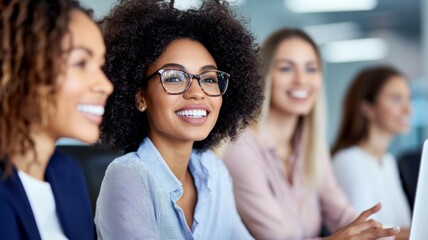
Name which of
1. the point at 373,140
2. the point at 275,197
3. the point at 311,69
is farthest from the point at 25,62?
the point at 373,140

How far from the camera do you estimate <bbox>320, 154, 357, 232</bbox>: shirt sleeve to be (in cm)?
A: 243

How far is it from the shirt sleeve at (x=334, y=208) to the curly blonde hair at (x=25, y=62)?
1597mm

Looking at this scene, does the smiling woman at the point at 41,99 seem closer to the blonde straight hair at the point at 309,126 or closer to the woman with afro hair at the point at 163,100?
the woman with afro hair at the point at 163,100

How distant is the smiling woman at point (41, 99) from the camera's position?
1014mm

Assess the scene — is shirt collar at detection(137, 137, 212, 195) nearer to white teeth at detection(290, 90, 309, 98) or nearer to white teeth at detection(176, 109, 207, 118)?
white teeth at detection(176, 109, 207, 118)

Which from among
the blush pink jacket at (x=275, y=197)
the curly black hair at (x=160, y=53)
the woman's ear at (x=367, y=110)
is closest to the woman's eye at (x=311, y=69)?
the blush pink jacket at (x=275, y=197)

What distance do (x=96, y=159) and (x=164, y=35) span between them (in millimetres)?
820

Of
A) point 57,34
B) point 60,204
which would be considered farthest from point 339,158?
point 57,34

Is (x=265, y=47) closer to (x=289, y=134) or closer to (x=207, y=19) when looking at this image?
(x=289, y=134)

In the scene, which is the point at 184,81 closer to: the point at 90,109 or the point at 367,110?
the point at 90,109

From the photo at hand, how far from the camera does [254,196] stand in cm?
221

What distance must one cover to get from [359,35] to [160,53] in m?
5.33

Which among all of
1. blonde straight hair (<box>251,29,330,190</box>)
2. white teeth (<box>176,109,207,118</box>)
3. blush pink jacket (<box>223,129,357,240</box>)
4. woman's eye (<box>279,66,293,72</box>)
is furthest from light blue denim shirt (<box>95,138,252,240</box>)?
woman's eye (<box>279,66,293,72</box>)

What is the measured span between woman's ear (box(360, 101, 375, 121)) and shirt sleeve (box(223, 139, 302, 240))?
971 mm
